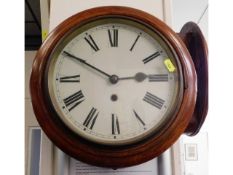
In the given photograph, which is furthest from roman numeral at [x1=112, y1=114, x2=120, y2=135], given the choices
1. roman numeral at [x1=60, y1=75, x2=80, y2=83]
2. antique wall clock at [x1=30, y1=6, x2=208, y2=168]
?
roman numeral at [x1=60, y1=75, x2=80, y2=83]

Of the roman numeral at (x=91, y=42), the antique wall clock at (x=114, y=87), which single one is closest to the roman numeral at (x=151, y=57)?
the antique wall clock at (x=114, y=87)

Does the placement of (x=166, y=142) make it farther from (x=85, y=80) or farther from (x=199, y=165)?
(x=199, y=165)

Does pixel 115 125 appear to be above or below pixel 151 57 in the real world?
below

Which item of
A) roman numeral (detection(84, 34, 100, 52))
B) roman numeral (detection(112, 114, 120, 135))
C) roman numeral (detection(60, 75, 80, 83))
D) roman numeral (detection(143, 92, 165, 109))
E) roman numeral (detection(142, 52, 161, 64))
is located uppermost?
roman numeral (detection(84, 34, 100, 52))

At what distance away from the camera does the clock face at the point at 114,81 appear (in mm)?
604

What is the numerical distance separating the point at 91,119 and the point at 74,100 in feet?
0.16

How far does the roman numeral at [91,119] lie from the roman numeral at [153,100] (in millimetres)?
100

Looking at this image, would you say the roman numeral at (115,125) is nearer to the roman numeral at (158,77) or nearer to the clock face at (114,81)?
the clock face at (114,81)

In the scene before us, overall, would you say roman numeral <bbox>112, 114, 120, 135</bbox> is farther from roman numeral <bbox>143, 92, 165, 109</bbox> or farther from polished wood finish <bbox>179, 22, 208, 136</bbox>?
polished wood finish <bbox>179, 22, 208, 136</bbox>

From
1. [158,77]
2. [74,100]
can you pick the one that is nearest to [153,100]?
[158,77]

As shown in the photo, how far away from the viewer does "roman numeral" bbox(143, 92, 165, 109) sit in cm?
62

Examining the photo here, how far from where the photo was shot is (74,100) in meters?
0.62

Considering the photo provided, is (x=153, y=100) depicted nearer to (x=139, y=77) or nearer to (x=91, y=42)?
(x=139, y=77)

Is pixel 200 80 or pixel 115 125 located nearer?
pixel 115 125
